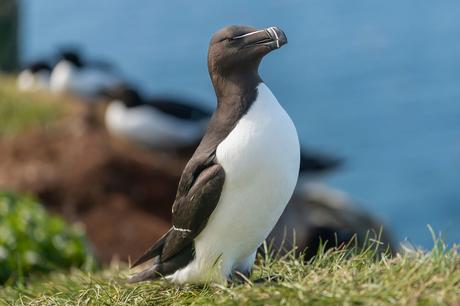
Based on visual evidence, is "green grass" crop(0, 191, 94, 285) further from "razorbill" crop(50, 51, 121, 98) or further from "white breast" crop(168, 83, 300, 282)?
"razorbill" crop(50, 51, 121, 98)

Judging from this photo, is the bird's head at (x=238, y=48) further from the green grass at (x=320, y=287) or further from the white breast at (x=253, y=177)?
the green grass at (x=320, y=287)

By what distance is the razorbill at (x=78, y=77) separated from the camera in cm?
1850

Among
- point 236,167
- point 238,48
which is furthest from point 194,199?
point 238,48

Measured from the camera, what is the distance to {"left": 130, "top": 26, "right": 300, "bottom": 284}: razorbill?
478 cm

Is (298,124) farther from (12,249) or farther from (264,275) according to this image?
(264,275)

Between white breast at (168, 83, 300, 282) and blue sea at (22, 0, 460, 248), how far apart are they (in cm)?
1350

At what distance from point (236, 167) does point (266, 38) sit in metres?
0.67

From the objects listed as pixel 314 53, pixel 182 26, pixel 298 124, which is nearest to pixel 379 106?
pixel 298 124

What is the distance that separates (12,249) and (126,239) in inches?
143

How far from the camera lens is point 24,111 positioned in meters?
15.0

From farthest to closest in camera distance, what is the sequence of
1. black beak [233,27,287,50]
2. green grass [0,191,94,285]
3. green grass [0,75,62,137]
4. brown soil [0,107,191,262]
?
green grass [0,75,62,137] < brown soil [0,107,191,262] < green grass [0,191,94,285] < black beak [233,27,287,50]

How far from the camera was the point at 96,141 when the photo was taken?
1334 centimetres

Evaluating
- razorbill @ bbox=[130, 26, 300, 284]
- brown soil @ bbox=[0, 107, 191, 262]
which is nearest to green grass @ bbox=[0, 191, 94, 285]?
brown soil @ bbox=[0, 107, 191, 262]

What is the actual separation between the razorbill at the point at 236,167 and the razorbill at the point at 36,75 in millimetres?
13395
